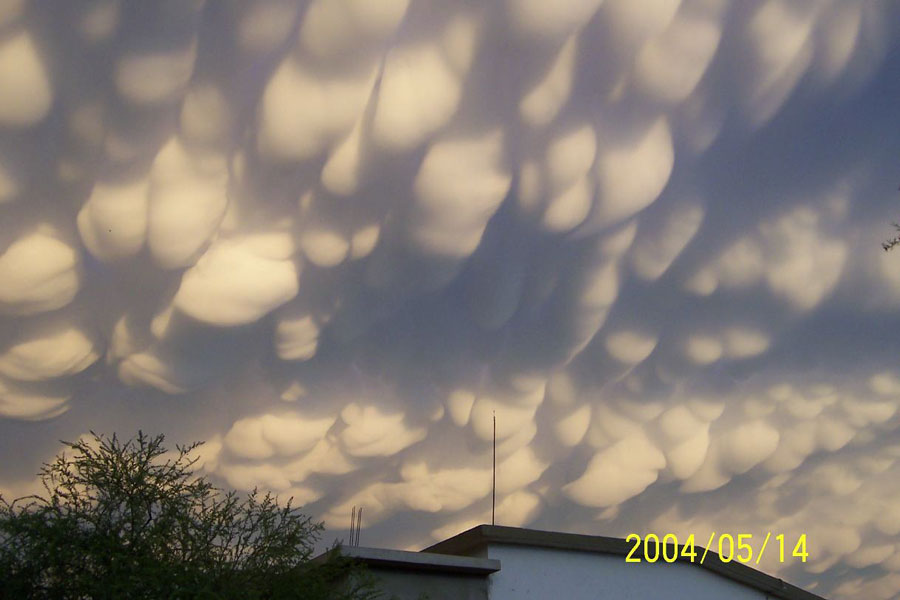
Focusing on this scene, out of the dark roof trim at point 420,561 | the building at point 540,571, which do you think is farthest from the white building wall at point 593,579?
the dark roof trim at point 420,561

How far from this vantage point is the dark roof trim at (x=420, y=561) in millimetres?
19997

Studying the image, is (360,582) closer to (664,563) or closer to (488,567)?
(488,567)

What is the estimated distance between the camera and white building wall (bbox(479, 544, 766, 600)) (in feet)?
73.3

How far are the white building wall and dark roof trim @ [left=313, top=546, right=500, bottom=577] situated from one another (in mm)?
551

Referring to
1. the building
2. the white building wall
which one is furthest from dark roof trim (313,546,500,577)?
the white building wall

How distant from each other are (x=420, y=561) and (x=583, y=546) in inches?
219

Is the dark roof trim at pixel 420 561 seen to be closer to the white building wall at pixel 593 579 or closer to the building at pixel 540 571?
the building at pixel 540 571

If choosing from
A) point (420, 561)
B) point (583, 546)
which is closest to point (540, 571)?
point (583, 546)

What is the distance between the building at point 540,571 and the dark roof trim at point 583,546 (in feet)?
0.09

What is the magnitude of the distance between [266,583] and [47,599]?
4764mm

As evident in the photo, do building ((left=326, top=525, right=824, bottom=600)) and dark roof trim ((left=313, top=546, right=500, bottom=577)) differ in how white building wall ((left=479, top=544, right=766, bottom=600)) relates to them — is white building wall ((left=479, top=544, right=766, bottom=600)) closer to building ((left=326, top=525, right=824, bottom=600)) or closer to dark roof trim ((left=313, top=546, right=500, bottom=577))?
building ((left=326, top=525, right=824, bottom=600))

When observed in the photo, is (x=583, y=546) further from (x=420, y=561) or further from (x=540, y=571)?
(x=420, y=561)

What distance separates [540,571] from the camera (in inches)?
901

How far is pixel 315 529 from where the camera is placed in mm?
21359
